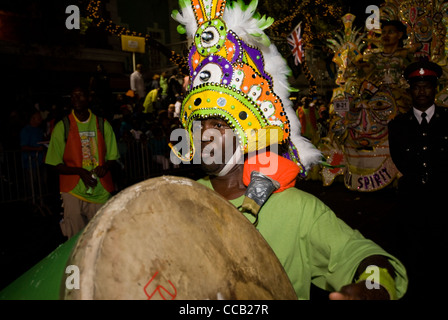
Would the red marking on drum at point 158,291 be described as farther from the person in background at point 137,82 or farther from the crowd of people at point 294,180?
the person in background at point 137,82

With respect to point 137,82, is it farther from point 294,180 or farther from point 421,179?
point 294,180

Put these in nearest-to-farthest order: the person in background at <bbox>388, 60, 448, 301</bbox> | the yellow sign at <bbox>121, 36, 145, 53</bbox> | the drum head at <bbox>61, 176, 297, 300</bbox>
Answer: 1. the drum head at <bbox>61, 176, 297, 300</bbox>
2. the person in background at <bbox>388, 60, 448, 301</bbox>
3. the yellow sign at <bbox>121, 36, 145, 53</bbox>

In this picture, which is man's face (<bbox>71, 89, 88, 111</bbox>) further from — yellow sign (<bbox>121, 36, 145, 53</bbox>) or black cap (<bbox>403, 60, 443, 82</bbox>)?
yellow sign (<bbox>121, 36, 145, 53</bbox>)

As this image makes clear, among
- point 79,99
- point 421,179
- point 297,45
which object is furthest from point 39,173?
point 297,45

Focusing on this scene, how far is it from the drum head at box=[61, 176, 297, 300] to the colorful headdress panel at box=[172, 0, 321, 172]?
0.83 metres

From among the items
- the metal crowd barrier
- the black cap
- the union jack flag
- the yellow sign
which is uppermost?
the yellow sign

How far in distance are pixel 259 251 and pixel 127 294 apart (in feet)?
1.84

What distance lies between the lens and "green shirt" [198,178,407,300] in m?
1.53

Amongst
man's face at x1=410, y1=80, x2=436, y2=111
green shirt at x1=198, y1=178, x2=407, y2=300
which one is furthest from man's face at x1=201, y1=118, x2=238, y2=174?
man's face at x1=410, y1=80, x2=436, y2=111

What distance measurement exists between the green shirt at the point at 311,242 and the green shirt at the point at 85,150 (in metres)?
Answer: 2.79

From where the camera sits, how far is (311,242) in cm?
172

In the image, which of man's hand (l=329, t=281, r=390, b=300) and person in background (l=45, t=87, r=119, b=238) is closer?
man's hand (l=329, t=281, r=390, b=300)

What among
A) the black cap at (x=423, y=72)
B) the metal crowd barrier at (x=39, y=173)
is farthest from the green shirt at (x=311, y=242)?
the metal crowd barrier at (x=39, y=173)

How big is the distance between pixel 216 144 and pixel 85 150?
2.64 metres
